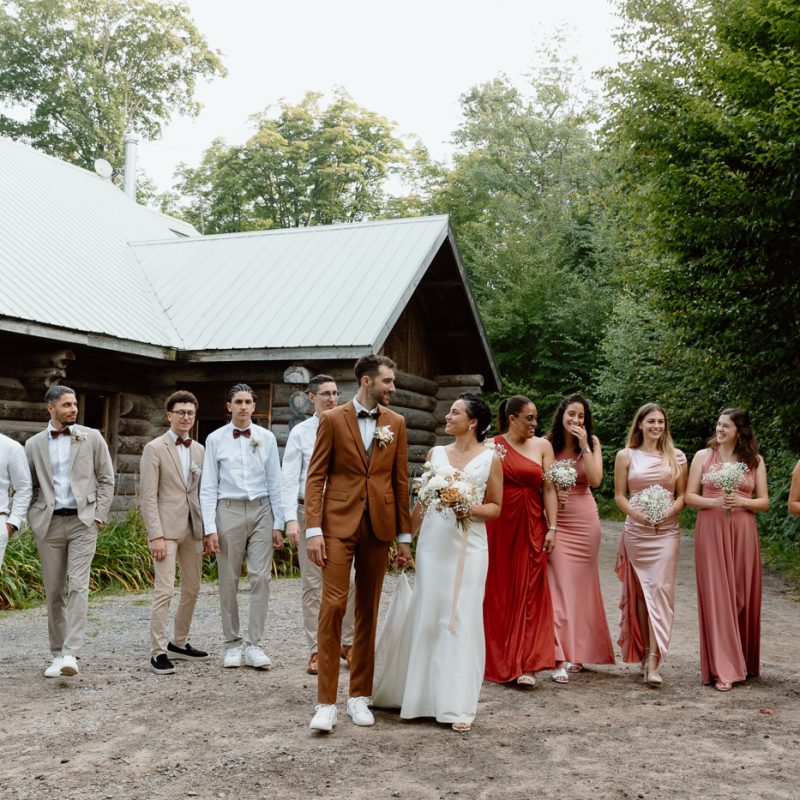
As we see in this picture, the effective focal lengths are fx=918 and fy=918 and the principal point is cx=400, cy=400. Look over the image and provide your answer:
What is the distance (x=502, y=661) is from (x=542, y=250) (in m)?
25.5

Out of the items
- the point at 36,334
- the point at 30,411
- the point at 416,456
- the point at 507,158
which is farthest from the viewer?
the point at 507,158

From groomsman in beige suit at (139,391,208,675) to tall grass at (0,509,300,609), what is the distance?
123 inches

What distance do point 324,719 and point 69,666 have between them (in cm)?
215

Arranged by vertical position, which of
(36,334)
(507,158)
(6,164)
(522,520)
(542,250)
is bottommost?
(522,520)

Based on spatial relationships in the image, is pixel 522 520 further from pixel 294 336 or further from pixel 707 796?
pixel 294 336

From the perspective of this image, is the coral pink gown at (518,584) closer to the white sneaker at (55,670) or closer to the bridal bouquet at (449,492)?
the bridal bouquet at (449,492)

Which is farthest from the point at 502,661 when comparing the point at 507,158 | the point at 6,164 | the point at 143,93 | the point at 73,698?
the point at 143,93

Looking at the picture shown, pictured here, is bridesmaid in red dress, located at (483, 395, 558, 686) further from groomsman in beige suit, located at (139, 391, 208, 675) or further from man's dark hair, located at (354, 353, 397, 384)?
groomsman in beige suit, located at (139, 391, 208, 675)

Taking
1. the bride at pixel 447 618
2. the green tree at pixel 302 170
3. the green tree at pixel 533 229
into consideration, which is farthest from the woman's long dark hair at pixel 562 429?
the green tree at pixel 302 170

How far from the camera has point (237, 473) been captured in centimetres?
691

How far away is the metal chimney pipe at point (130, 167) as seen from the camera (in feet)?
74.0

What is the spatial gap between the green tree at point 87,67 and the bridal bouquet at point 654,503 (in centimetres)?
3141

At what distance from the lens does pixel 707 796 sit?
4.14m

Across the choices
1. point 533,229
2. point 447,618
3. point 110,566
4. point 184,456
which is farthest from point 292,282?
point 533,229
